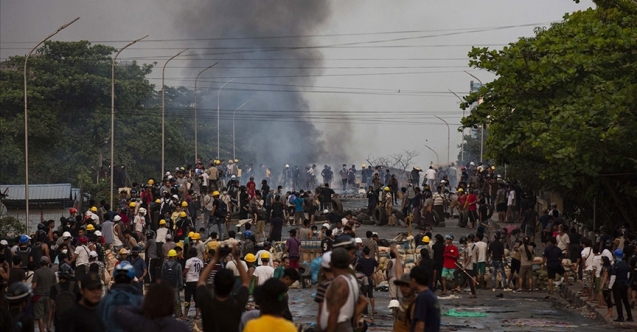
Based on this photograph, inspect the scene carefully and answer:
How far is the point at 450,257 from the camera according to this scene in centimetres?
2452

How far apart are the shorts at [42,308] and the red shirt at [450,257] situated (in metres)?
9.41

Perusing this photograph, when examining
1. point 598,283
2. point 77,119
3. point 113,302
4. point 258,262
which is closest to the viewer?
point 113,302

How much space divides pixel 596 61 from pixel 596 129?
2.78 metres

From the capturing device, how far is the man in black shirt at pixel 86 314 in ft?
30.2

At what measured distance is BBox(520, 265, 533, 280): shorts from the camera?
85.1 ft

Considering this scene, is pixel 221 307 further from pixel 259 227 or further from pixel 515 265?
pixel 259 227

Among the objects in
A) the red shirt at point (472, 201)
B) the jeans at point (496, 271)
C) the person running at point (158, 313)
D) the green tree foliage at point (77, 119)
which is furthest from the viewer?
the green tree foliage at point (77, 119)

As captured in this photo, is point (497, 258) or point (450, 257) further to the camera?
point (497, 258)

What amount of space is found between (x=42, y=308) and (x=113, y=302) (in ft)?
28.0

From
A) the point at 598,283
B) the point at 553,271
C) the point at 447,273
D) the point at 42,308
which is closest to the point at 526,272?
the point at 553,271

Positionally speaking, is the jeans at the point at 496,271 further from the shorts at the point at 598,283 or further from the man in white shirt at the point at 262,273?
the man in white shirt at the point at 262,273

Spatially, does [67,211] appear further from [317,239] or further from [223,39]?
[223,39]

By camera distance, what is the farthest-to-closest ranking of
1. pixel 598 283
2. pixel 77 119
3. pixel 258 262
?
pixel 77 119, pixel 598 283, pixel 258 262

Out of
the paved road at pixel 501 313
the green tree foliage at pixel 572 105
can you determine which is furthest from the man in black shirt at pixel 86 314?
the green tree foliage at pixel 572 105
